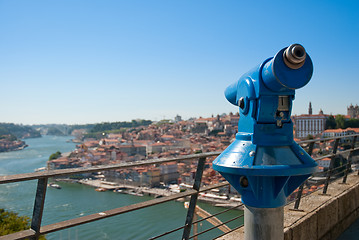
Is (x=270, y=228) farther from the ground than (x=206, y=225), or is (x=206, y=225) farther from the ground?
(x=270, y=228)

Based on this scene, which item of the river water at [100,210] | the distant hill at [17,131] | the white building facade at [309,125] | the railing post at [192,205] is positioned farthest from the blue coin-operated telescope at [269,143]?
the distant hill at [17,131]

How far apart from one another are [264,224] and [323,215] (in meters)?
1.40

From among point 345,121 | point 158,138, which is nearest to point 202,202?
point 345,121

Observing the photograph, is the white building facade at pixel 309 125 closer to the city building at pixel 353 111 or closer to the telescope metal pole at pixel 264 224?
the city building at pixel 353 111

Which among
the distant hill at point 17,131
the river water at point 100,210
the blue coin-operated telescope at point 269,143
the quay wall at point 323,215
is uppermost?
the blue coin-operated telescope at point 269,143

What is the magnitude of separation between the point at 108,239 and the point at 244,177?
62.2 ft

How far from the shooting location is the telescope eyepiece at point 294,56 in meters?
1.06

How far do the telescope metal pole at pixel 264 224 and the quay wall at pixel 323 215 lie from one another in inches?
23.9

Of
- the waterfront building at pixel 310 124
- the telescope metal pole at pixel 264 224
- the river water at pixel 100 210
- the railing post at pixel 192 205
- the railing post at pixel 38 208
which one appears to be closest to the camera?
the railing post at pixel 38 208

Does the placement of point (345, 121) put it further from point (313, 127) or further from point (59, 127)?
point (59, 127)

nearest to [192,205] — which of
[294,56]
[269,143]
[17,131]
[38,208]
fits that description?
[269,143]

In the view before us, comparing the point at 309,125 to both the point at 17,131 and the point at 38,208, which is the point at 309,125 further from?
the point at 17,131

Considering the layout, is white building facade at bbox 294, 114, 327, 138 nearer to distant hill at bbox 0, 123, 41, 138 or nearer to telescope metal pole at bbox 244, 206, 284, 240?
telescope metal pole at bbox 244, 206, 284, 240

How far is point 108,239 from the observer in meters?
18.5
